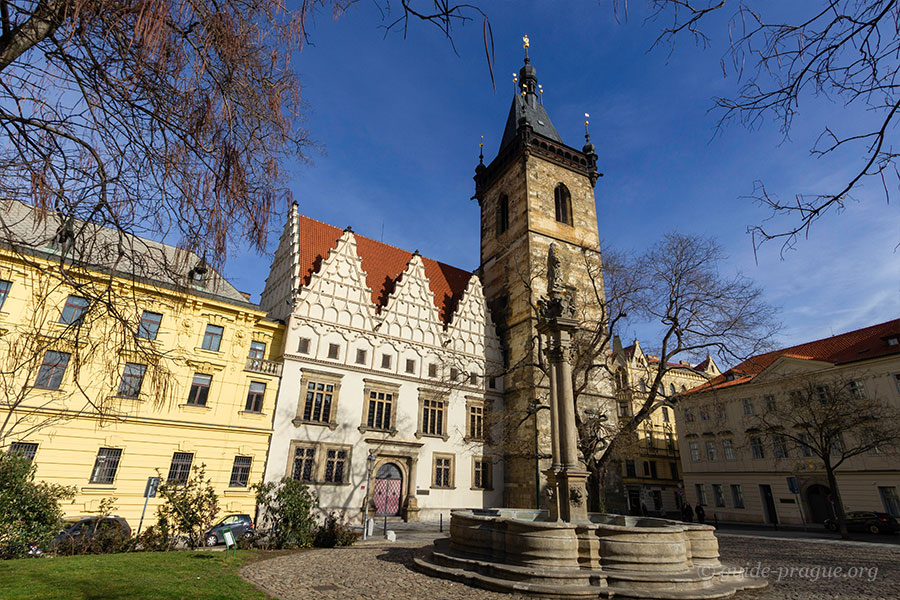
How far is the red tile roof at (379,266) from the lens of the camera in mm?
28188

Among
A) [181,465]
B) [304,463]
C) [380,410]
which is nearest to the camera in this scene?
[181,465]

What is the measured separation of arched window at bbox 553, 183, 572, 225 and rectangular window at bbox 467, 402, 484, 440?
15.7 meters

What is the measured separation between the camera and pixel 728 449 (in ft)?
115

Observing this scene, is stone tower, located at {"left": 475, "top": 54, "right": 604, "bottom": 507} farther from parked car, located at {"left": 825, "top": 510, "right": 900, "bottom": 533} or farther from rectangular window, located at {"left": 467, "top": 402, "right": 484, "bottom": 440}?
parked car, located at {"left": 825, "top": 510, "right": 900, "bottom": 533}

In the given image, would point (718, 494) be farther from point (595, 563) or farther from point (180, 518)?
point (180, 518)

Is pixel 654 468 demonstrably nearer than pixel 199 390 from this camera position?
No

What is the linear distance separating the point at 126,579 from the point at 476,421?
22233 mm

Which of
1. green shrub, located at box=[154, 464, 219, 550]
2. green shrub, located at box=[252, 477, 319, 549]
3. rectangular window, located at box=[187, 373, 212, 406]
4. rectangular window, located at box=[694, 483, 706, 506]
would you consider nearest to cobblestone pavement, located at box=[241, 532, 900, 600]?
green shrub, located at box=[252, 477, 319, 549]

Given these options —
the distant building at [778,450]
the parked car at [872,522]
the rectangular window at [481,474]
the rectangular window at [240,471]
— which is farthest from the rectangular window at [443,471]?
the parked car at [872,522]

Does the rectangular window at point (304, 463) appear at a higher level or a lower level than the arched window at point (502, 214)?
lower

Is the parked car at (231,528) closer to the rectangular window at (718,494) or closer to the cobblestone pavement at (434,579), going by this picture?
the cobblestone pavement at (434,579)

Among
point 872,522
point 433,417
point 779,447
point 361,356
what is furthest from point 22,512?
point 779,447

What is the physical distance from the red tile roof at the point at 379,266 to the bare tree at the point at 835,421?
824 inches

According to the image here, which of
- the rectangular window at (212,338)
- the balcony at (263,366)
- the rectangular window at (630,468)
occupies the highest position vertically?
the rectangular window at (212,338)
